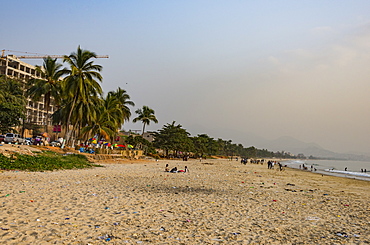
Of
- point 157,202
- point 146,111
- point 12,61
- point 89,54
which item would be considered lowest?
point 157,202

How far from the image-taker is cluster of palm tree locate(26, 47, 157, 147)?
35844 mm

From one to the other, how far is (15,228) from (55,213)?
1.46 metres

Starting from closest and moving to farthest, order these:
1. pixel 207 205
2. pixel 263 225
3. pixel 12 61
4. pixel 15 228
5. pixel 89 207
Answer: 1. pixel 15 228
2. pixel 263 225
3. pixel 89 207
4. pixel 207 205
5. pixel 12 61

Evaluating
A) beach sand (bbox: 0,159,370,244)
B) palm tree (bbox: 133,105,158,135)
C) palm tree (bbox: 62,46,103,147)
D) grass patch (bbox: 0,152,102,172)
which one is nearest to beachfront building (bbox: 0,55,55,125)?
palm tree (bbox: 133,105,158,135)

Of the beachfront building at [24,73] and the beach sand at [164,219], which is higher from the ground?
the beachfront building at [24,73]

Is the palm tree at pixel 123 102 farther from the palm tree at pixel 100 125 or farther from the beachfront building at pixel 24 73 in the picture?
the beachfront building at pixel 24 73

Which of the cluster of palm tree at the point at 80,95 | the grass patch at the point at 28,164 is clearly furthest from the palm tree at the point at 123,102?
the grass patch at the point at 28,164

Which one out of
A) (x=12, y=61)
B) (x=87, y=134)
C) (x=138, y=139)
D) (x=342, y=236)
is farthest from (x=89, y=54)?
(x=12, y=61)

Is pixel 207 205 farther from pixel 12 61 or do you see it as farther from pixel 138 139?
pixel 12 61

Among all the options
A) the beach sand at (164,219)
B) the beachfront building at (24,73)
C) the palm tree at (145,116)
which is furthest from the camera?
the beachfront building at (24,73)

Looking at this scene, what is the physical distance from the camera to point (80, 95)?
3662cm

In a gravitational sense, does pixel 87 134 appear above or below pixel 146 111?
below

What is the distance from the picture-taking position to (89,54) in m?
36.1

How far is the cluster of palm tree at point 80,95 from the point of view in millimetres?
35844
